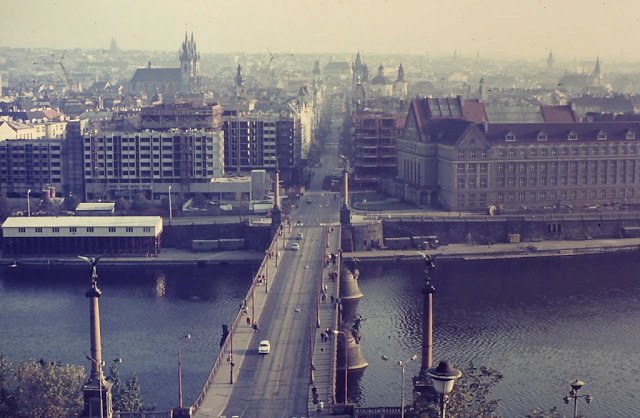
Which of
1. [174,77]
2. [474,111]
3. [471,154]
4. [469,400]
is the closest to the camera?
[469,400]

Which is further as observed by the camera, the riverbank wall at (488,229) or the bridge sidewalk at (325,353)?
the riverbank wall at (488,229)

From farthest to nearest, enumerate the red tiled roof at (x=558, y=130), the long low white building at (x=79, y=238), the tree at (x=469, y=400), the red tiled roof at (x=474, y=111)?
the red tiled roof at (x=474, y=111) → the red tiled roof at (x=558, y=130) → the long low white building at (x=79, y=238) → the tree at (x=469, y=400)

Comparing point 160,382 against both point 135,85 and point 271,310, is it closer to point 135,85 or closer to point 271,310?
point 271,310

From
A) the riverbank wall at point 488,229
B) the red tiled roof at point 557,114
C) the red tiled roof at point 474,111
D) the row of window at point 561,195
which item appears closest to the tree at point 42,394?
the riverbank wall at point 488,229

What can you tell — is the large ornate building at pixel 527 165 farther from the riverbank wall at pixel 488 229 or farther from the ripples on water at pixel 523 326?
the ripples on water at pixel 523 326

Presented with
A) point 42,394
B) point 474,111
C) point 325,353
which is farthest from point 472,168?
point 42,394

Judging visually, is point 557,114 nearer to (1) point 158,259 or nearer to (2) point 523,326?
(1) point 158,259

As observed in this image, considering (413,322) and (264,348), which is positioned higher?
(264,348)
